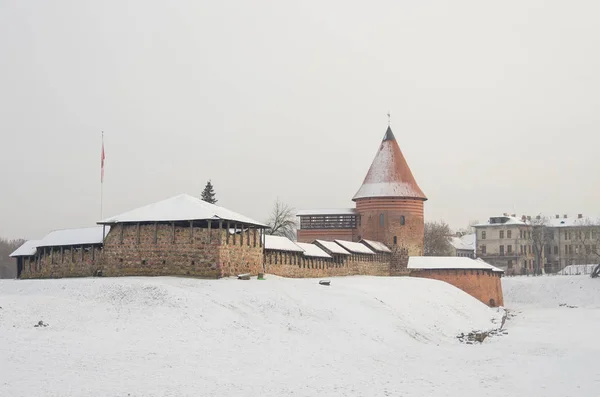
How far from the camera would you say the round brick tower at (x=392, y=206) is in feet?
176

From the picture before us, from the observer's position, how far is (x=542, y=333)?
3250 centimetres

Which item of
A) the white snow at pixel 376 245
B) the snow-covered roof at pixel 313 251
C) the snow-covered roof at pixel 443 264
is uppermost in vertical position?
the white snow at pixel 376 245

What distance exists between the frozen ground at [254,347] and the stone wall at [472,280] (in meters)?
18.5

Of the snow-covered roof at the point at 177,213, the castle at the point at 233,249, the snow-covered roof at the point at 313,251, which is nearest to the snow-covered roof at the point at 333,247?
the castle at the point at 233,249

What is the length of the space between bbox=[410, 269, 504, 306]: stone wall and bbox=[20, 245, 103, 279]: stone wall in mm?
26546

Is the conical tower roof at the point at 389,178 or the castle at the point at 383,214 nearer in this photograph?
the castle at the point at 383,214

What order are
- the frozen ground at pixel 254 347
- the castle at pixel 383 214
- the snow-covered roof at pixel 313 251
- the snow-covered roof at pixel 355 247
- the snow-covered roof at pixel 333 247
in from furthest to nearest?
1. the castle at pixel 383 214
2. the snow-covered roof at pixel 355 247
3. the snow-covered roof at pixel 333 247
4. the snow-covered roof at pixel 313 251
5. the frozen ground at pixel 254 347

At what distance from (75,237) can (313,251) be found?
1346 centimetres

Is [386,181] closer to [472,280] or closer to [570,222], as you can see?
[472,280]

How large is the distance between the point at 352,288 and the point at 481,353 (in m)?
8.83

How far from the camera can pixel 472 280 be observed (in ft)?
165

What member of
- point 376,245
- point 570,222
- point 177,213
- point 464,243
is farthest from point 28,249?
point 464,243

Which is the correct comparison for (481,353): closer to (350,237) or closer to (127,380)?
(127,380)

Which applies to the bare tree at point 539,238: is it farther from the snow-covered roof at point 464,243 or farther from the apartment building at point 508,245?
the snow-covered roof at point 464,243
